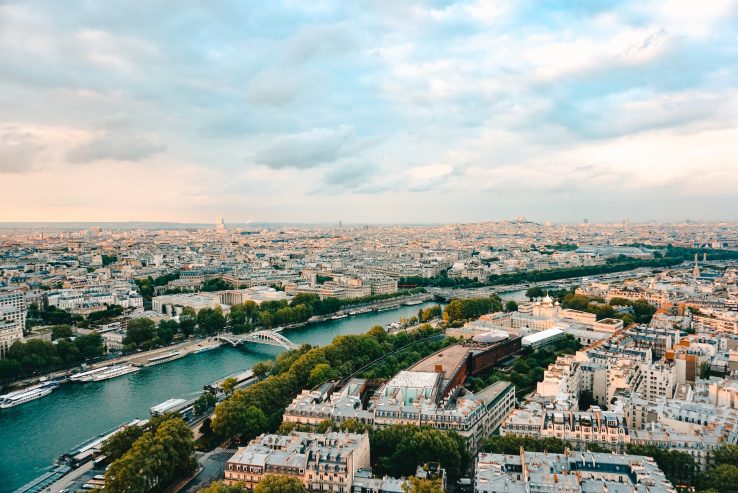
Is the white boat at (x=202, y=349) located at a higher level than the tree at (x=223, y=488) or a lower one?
lower

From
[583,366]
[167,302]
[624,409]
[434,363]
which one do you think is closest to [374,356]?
[434,363]

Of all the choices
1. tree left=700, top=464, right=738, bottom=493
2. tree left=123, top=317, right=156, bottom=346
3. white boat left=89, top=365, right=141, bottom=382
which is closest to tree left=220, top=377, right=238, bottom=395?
white boat left=89, top=365, right=141, bottom=382

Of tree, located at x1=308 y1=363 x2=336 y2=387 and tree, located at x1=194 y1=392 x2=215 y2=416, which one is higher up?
tree, located at x1=308 y1=363 x2=336 y2=387

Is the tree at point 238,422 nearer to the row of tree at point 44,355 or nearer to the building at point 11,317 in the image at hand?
the row of tree at point 44,355

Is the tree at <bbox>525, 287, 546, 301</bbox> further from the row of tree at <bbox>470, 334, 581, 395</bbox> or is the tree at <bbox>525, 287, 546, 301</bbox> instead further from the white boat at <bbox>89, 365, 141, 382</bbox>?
the white boat at <bbox>89, 365, 141, 382</bbox>

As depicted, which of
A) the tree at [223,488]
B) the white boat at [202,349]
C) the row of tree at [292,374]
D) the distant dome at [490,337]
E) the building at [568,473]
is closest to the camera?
the building at [568,473]

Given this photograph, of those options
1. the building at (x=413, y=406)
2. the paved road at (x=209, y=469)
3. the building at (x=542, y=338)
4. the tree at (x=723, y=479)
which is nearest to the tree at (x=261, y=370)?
the building at (x=413, y=406)

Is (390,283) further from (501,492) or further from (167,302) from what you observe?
(501,492)
